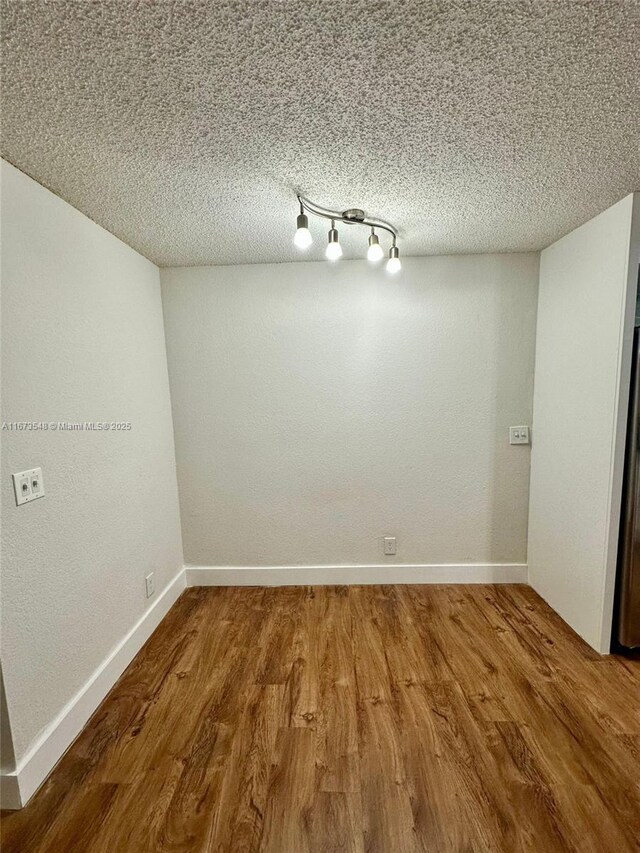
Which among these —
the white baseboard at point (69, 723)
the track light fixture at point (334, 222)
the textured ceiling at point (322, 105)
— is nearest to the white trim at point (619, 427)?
the textured ceiling at point (322, 105)

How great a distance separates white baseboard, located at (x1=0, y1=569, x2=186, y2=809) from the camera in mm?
1218

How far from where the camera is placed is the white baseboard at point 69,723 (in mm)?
1218

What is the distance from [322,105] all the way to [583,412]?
6.30 feet

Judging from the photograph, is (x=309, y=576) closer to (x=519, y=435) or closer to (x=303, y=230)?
(x=519, y=435)

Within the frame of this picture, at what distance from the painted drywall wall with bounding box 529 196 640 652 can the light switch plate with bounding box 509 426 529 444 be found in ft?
0.20

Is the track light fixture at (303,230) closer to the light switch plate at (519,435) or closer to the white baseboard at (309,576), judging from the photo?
the light switch plate at (519,435)

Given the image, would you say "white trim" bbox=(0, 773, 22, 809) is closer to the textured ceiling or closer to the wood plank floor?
the wood plank floor

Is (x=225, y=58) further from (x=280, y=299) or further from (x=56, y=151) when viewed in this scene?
(x=280, y=299)

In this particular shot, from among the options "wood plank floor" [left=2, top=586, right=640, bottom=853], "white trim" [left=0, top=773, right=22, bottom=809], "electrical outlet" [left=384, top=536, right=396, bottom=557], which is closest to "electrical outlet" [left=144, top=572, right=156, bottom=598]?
"wood plank floor" [left=2, top=586, right=640, bottom=853]

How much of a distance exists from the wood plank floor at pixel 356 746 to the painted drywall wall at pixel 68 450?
33 centimetres

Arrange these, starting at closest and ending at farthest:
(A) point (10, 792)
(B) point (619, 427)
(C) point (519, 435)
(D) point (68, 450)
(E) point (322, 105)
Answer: (E) point (322, 105) → (A) point (10, 792) → (D) point (68, 450) → (B) point (619, 427) → (C) point (519, 435)

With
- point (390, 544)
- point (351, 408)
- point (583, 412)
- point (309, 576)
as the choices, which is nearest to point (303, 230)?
point (351, 408)

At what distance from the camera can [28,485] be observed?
1291 millimetres

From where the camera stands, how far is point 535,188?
1.53 metres
